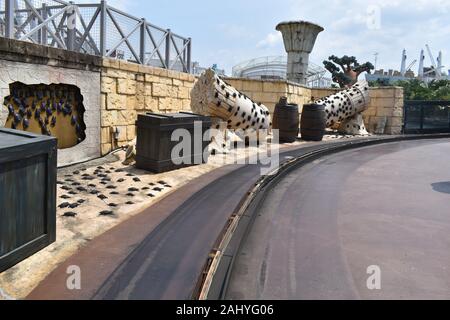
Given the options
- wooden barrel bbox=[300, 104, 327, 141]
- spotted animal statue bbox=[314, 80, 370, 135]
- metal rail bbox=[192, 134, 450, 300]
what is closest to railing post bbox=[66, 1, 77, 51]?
metal rail bbox=[192, 134, 450, 300]

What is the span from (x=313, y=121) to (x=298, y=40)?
25.5 ft

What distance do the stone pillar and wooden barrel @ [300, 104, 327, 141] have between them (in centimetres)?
728

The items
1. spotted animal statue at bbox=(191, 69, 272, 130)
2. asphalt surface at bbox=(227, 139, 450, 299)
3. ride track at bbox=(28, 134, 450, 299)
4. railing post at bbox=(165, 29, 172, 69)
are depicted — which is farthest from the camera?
railing post at bbox=(165, 29, 172, 69)

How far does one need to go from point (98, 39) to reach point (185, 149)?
2.63m

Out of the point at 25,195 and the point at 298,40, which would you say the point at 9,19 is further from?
the point at 298,40

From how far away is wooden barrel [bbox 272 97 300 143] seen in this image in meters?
10.7

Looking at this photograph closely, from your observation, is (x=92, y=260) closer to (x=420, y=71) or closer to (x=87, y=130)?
(x=87, y=130)

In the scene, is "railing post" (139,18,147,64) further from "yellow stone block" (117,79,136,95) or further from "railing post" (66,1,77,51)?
"railing post" (66,1,77,51)

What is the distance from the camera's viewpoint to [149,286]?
8.35 feet

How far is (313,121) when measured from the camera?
11.4 meters
